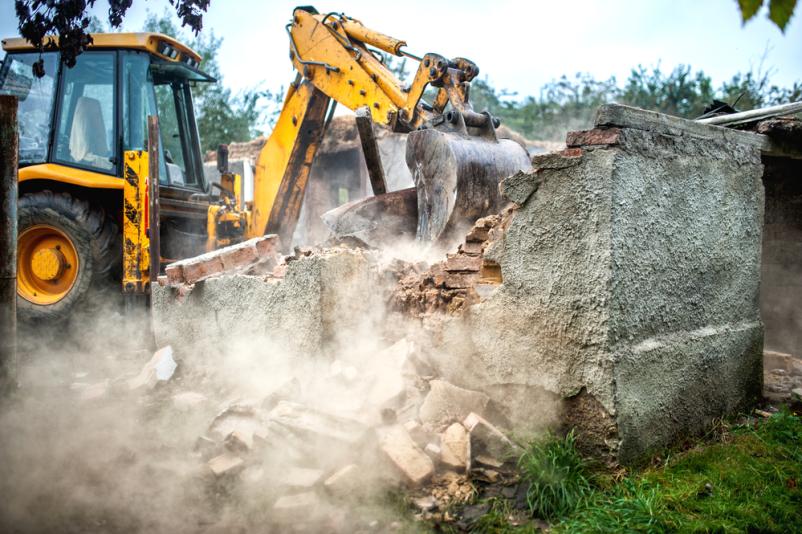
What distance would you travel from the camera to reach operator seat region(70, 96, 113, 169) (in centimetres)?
624

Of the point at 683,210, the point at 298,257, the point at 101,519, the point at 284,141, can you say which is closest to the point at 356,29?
the point at 284,141

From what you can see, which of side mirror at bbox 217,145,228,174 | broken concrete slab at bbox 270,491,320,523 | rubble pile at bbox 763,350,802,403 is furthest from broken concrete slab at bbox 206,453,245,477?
side mirror at bbox 217,145,228,174

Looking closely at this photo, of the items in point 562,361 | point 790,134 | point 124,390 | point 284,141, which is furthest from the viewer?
point 284,141

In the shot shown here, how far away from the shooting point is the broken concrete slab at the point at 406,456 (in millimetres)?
2895

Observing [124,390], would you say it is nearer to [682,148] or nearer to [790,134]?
[682,148]

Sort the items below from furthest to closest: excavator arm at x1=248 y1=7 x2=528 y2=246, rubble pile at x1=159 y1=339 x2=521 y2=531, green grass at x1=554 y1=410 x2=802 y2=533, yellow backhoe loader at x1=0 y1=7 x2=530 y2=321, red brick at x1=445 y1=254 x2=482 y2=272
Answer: excavator arm at x1=248 y1=7 x2=528 y2=246 → yellow backhoe loader at x1=0 y1=7 x2=530 y2=321 → red brick at x1=445 y1=254 x2=482 y2=272 → rubble pile at x1=159 y1=339 x2=521 y2=531 → green grass at x1=554 y1=410 x2=802 y2=533

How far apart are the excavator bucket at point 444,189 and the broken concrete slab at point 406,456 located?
2.04 m

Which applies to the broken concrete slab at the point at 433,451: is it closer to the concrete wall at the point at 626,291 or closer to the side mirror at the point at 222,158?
the concrete wall at the point at 626,291

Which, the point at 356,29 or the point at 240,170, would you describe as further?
the point at 240,170

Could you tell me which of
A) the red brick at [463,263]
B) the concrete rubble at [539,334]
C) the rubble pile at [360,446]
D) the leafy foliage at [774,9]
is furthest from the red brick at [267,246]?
the leafy foliage at [774,9]

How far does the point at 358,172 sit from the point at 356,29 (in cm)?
731

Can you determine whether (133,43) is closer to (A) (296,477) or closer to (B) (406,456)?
(A) (296,477)

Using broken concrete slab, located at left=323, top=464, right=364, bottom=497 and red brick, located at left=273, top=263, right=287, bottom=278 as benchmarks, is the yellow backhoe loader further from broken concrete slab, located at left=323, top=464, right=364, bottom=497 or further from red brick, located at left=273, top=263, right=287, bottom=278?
broken concrete slab, located at left=323, top=464, right=364, bottom=497

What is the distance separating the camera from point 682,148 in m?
3.30
